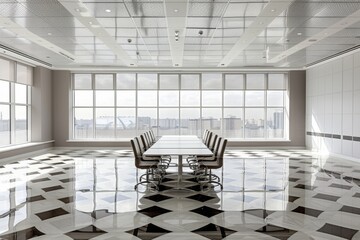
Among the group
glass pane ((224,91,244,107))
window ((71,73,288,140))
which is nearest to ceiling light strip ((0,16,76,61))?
window ((71,73,288,140))

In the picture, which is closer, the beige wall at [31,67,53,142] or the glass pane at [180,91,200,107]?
the beige wall at [31,67,53,142]

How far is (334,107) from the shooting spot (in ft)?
32.4

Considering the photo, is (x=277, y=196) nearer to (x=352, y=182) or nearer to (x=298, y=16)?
(x=352, y=182)

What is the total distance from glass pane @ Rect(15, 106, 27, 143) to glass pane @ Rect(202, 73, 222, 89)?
22.6 ft

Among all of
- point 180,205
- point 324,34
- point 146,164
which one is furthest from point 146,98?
point 180,205

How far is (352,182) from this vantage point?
20.1ft

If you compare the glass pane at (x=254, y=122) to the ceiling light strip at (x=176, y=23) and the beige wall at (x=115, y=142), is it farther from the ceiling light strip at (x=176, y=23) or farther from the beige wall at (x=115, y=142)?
the ceiling light strip at (x=176, y=23)

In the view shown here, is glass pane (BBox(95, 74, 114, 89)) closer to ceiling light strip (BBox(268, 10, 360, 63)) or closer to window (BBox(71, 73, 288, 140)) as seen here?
window (BBox(71, 73, 288, 140))

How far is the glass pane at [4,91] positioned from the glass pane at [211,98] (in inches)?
279

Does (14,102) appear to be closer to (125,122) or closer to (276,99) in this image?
(125,122)

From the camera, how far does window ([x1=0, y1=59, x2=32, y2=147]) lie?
30.9 ft

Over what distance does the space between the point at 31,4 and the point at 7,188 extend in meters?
3.33

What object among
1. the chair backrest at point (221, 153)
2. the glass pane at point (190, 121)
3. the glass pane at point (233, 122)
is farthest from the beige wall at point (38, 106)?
the chair backrest at point (221, 153)

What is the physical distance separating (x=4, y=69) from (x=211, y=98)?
7.48m
